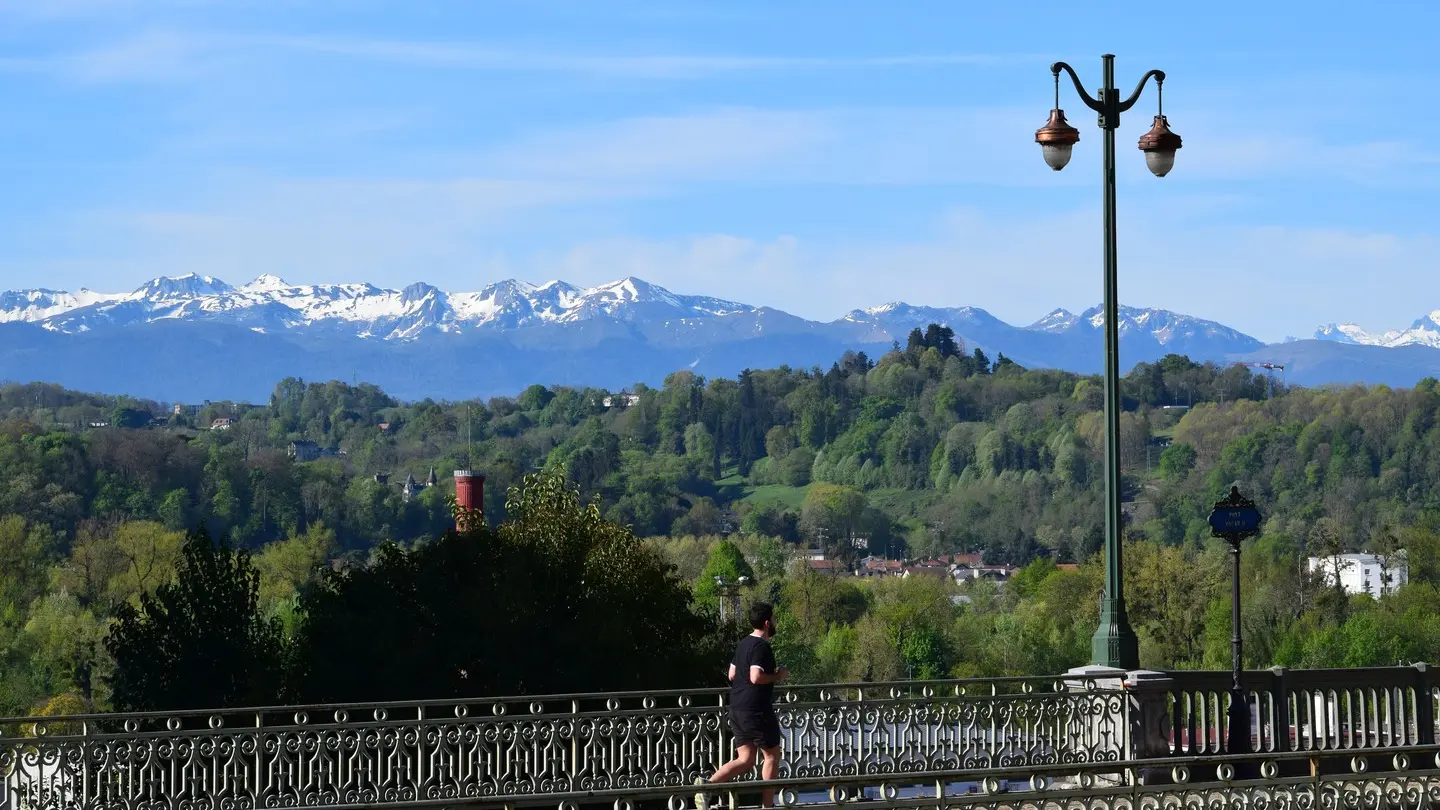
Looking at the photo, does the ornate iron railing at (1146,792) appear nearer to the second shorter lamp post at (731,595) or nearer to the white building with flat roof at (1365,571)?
the second shorter lamp post at (731,595)

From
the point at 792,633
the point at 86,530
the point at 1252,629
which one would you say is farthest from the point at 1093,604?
the point at 86,530

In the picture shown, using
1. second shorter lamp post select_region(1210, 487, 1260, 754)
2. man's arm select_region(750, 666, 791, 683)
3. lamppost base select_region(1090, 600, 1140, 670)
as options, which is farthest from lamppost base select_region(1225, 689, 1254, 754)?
man's arm select_region(750, 666, 791, 683)

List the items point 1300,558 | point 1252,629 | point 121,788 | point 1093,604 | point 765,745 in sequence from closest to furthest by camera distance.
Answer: point 765,745 < point 121,788 < point 1252,629 < point 1093,604 < point 1300,558

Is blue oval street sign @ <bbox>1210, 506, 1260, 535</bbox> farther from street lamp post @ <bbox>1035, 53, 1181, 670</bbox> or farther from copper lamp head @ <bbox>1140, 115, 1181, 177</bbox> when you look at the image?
copper lamp head @ <bbox>1140, 115, 1181, 177</bbox>

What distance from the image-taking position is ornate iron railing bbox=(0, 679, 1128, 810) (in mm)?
15234

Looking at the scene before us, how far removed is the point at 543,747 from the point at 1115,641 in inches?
191

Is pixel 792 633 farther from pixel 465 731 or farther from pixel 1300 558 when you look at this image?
pixel 465 731

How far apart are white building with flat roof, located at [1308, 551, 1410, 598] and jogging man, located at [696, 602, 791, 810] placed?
120714 millimetres

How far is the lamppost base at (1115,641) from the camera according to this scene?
16328 millimetres

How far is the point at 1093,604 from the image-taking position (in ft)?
421

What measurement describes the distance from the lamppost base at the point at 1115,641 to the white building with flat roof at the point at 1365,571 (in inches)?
4630

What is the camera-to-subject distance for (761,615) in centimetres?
1380

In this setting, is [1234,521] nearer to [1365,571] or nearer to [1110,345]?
[1110,345]

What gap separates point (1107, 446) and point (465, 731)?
18.9 ft
